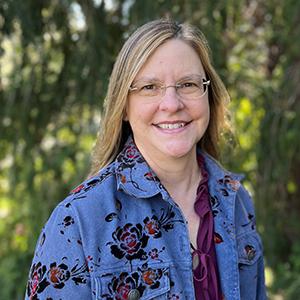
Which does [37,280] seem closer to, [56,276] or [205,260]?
[56,276]

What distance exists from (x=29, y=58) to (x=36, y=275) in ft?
6.26

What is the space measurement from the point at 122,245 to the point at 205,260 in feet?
0.84

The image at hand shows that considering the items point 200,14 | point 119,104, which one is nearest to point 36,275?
point 119,104

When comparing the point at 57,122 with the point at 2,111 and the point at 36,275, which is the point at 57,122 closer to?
the point at 2,111

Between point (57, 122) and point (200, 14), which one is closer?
point (200, 14)

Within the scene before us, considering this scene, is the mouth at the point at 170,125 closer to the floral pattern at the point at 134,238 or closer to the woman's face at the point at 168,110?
the woman's face at the point at 168,110

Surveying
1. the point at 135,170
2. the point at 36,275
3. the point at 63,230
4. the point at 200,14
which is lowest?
the point at 36,275

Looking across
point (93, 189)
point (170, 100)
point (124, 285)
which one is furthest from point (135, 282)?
point (170, 100)

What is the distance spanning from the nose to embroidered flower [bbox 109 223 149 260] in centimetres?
32

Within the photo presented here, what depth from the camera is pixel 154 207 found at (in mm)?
1671

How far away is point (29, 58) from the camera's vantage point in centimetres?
326

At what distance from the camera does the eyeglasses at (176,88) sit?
167 centimetres

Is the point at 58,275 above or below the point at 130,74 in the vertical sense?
below

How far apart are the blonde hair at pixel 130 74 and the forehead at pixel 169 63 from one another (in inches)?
0.5
